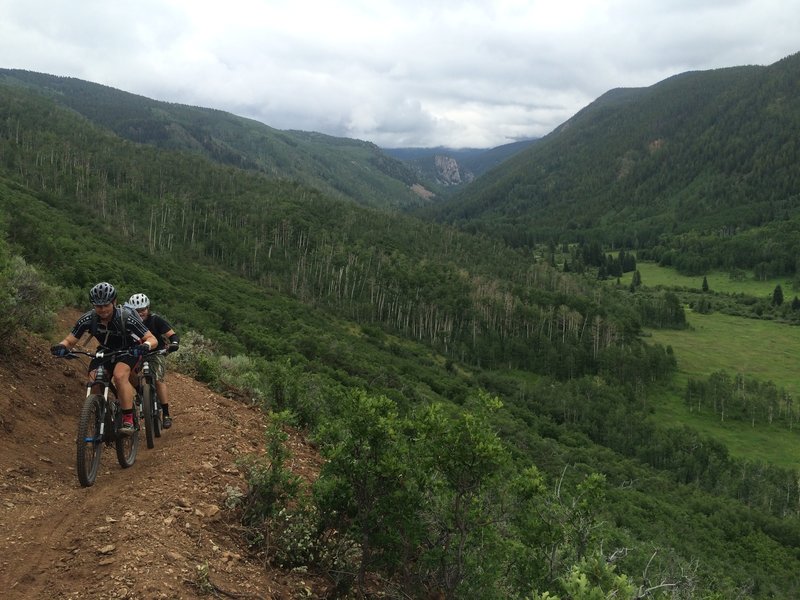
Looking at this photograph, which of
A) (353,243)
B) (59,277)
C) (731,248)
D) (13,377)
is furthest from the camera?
(731,248)

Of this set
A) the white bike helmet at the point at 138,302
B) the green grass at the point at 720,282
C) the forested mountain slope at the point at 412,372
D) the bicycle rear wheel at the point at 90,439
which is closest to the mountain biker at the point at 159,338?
the white bike helmet at the point at 138,302

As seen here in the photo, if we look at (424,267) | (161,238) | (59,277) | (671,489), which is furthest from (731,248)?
(59,277)

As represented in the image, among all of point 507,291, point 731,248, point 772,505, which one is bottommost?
point 772,505

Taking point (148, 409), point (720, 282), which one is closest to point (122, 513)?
point (148, 409)

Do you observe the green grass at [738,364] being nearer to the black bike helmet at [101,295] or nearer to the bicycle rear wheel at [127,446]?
the bicycle rear wheel at [127,446]

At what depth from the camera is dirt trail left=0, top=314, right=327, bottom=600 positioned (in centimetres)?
510

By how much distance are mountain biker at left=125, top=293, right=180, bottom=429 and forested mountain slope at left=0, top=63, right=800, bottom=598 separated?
114 inches

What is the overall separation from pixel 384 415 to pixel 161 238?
123 m

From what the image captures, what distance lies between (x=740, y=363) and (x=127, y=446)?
134754 millimetres

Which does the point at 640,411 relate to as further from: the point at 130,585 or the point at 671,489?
the point at 130,585

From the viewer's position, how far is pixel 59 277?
29281 millimetres

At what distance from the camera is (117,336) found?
26.1 feet

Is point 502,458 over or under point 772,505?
over

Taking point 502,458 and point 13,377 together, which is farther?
point 13,377
